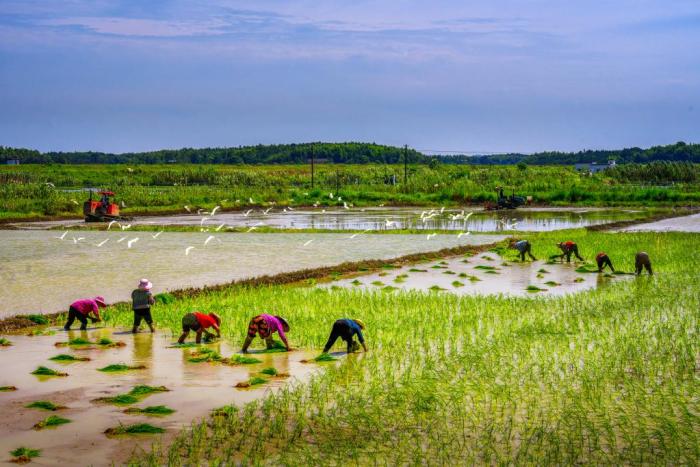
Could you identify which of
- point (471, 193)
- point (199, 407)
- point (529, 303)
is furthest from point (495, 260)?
point (471, 193)

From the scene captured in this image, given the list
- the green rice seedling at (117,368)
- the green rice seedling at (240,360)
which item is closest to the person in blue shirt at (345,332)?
the green rice seedling at (240,360)

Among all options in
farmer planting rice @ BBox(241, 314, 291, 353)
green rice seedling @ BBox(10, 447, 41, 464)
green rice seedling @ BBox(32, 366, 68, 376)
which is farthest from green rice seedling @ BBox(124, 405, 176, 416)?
farmer planting rice @ BBox(241, 314, 291, 353)

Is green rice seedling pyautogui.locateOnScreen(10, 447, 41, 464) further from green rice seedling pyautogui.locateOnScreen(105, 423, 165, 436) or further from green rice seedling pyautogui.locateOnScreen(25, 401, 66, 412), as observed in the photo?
green rice seedling pyautogui.locateOnScreen(25, 401, 66, 412)

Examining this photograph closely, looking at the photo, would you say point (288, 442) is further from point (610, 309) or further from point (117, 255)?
point (117, 255)

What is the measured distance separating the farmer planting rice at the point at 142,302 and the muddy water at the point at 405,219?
22648 millimetres

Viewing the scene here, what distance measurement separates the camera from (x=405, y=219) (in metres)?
39.8

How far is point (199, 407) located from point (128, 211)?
38.8m

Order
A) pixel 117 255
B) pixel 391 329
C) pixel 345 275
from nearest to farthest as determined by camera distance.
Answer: pixel 391 329
pixel 345 275
pixel 117 255

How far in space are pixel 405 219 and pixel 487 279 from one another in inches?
906

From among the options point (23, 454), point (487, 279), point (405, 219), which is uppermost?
point (405, 219)

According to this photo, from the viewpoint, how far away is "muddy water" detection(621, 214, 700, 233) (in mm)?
30953

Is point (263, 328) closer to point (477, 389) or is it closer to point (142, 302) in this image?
point (142, 302)

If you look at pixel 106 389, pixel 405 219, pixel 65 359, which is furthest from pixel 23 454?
pixel 405 219

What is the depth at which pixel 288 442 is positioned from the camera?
249 inches
